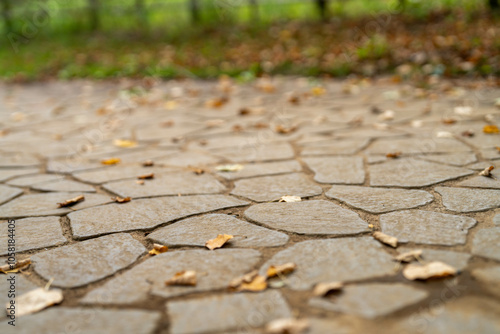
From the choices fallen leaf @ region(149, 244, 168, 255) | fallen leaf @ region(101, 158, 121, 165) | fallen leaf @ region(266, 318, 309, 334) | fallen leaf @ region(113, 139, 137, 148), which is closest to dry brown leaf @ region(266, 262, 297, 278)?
fallen leaf @ region(266, 318, 309, 334)

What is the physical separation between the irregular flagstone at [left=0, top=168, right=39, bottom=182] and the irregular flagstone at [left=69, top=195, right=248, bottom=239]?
3.26 ft

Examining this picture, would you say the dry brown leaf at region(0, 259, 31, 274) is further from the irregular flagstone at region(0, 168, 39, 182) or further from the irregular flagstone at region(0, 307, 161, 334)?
the irregular flagstone at region(0, 168, 39, 182)

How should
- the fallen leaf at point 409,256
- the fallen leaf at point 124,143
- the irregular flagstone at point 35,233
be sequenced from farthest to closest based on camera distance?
the fallen leaf at point 124,143, the irregular flagstone at point 35,233, the fallen leaf at point 409,256

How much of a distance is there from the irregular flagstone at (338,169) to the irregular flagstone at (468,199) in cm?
44

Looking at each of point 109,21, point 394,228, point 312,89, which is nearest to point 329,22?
point 312,89

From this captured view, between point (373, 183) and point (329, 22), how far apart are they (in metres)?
7.69

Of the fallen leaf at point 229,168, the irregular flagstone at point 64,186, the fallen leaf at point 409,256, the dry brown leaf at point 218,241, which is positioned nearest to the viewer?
the fallen leaf at point 409,256

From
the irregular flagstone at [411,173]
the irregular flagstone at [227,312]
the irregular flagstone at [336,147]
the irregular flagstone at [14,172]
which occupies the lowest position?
the irregular flagstone at [411,173]

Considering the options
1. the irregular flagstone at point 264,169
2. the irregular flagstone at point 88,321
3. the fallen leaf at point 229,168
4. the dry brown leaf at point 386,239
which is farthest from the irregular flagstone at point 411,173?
the irregular flagstone at point 88,321

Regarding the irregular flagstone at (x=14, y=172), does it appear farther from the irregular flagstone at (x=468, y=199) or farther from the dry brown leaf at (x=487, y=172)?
the dry brown leaf at (x=487, y=172)

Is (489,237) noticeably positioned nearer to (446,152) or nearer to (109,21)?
(446,152)

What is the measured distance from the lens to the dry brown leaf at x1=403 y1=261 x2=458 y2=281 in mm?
1433

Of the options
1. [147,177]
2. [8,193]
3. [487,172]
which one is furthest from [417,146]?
[8,193]

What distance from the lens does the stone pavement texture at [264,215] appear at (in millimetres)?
1343
